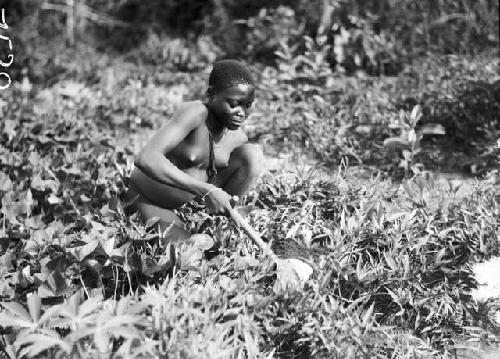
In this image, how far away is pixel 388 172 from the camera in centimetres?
398

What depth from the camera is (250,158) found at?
2930 mm

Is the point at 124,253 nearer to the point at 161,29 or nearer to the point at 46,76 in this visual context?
the point at 46,76

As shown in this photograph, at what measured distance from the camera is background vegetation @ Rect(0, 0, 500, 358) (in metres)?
2.38

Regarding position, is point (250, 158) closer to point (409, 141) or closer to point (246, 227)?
point (246, 227)

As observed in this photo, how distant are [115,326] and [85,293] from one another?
0.67 meters

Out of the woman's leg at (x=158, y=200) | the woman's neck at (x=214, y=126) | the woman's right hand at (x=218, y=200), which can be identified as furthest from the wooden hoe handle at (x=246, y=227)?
the woman's neck at (x=214, y=126)

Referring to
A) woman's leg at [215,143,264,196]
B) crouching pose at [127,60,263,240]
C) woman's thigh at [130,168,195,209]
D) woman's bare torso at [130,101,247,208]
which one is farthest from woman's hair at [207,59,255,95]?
woman's thigh at [130,168,195,209]

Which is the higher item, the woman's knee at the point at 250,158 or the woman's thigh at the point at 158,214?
the woman's knee at the point at 250,158

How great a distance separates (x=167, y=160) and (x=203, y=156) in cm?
24

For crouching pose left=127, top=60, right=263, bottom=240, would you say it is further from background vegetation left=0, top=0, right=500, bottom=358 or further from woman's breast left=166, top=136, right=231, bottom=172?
background vegetation left=0, top=0, right=500, bottom=358

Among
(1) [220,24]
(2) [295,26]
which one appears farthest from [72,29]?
(2) [295,26]

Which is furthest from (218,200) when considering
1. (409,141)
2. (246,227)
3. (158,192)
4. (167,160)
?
(409,141)

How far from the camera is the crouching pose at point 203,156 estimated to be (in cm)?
264

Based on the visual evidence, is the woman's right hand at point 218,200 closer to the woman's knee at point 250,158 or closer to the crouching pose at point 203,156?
the crouching pose at point 203,156
